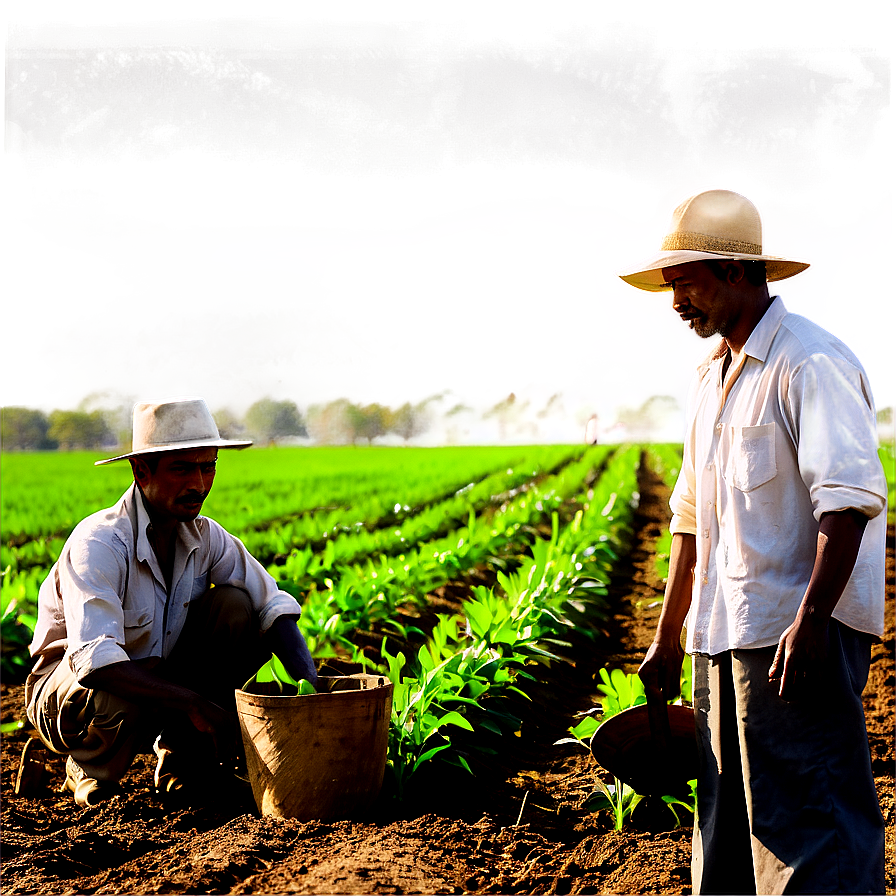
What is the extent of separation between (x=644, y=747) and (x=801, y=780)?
0.61 meters

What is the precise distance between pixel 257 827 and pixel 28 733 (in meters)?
1.97

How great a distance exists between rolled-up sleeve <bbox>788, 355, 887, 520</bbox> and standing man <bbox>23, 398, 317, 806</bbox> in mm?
1728

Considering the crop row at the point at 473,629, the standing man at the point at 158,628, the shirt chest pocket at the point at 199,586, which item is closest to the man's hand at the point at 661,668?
the crop row at the point at 473,629

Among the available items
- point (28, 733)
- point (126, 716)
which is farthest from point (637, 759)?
point (28, 733)

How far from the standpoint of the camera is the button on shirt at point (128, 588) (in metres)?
2.71

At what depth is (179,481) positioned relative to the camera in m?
2.95

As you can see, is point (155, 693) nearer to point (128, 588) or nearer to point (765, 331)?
point (128, 588)

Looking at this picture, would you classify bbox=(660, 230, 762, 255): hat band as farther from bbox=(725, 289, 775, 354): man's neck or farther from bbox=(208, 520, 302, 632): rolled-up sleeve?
bbox=(208, 520, 302, 632): rolled-up sleeve

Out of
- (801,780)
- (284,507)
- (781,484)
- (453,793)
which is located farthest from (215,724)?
(284,507)

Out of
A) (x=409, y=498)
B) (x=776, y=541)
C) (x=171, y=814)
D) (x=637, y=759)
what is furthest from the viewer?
(x=409, y=498)

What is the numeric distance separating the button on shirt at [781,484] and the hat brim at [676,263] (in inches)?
4.8

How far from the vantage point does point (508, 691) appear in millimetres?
4000

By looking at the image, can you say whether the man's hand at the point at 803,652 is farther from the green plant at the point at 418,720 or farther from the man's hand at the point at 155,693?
the man's hand at the point at 155,693

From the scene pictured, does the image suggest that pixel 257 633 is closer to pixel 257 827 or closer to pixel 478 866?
pixel 257 827
